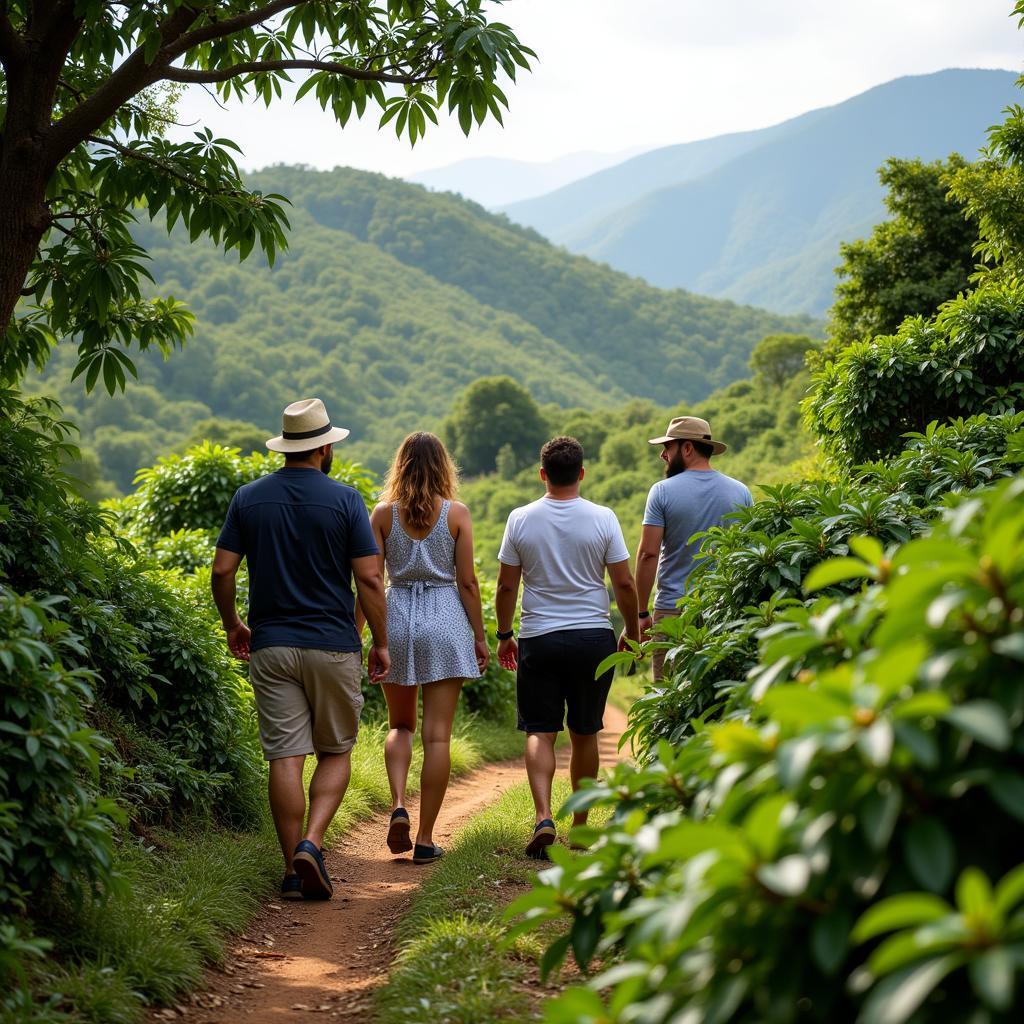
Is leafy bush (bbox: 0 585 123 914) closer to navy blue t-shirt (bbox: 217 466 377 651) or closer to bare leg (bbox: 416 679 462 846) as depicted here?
navy blue t-shirt (bbox: 217 466 377 651)

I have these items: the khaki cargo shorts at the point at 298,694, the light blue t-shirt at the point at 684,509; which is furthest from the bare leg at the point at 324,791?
the light blue t-shirt at the point at 684,509

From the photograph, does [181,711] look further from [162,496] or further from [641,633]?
[162,496]

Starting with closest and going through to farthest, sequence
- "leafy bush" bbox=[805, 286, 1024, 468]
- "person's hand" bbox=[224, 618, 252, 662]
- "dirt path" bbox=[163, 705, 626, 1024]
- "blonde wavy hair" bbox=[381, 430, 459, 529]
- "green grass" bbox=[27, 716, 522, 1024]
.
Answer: "green grass" bbox=[27, 716, 522, 1024], "dirt path" bbox=[163, 705, 626, 1024], "person's hand" bbox=[224, 618, 252, 662], "blonde wavy hair" bbox=[381, 430, 459, 529], "leafy bush" bbox=[805, 286, 1024, 468]

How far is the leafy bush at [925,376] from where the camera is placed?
687cm

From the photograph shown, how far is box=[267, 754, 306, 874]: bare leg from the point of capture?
505 cm

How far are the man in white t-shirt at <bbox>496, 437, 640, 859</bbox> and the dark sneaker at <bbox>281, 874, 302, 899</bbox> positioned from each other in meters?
1.18

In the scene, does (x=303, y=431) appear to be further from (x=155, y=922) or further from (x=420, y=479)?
(x=155, y=922)

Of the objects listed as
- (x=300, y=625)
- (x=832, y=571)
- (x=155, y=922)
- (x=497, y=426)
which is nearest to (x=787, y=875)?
(x=832, y=571)

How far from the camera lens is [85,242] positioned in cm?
541

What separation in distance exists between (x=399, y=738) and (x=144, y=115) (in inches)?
141

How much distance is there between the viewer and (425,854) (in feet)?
19.3

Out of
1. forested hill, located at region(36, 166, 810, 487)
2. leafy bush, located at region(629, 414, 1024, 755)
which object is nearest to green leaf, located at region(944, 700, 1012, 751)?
leafy bush, located at region(629, 414, 1024, 755)

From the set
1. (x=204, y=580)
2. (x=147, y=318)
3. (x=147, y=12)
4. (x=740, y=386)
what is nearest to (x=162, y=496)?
(x=204, y=580)

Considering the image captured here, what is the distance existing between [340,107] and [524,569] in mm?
2456
